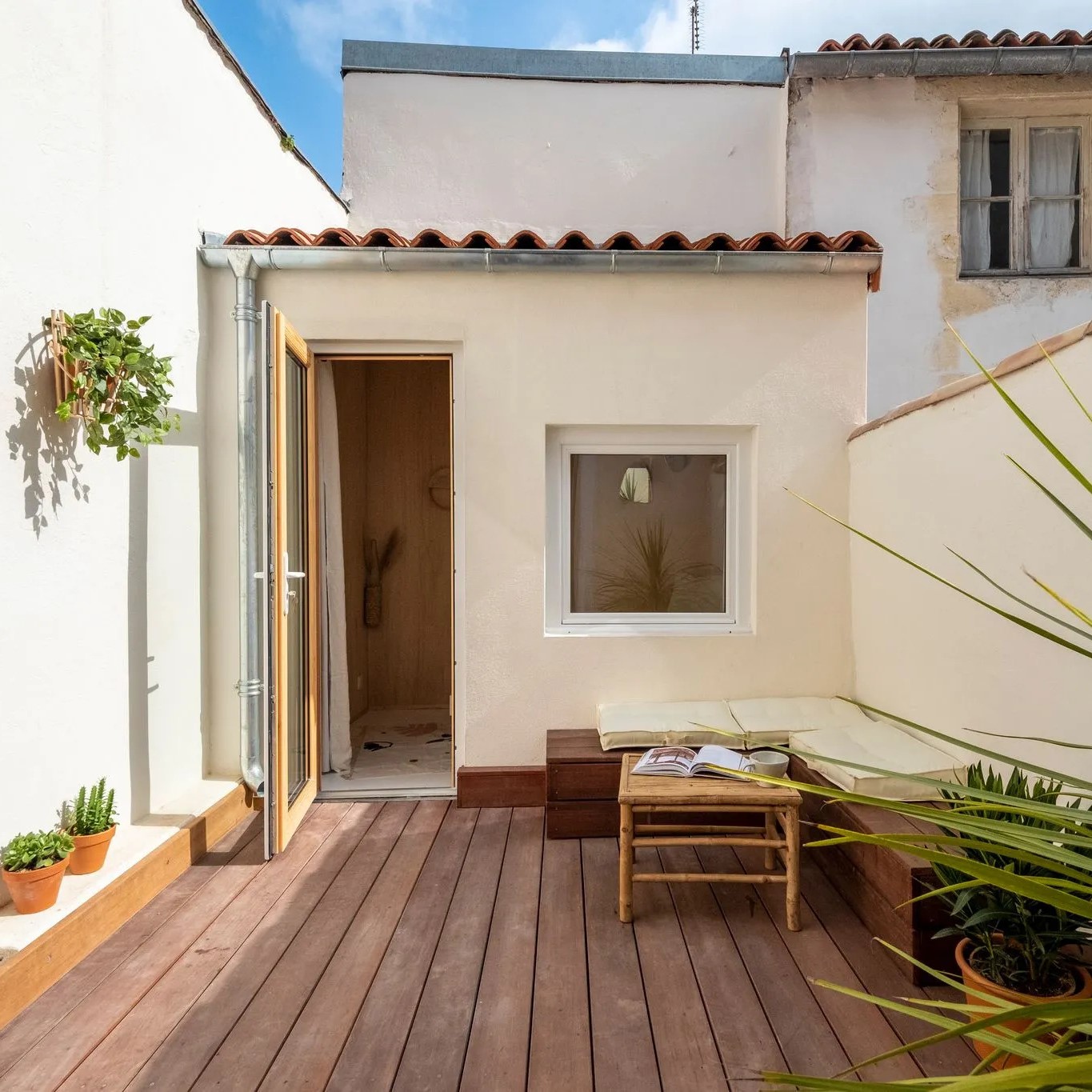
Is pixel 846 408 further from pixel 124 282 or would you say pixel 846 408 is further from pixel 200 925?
pixel 200 925

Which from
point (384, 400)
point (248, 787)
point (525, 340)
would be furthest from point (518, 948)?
point (384, 400)

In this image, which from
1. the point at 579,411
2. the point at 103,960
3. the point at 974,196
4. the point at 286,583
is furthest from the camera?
the point at 974,196

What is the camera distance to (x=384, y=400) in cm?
570

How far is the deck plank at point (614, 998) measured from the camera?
71.2 inches

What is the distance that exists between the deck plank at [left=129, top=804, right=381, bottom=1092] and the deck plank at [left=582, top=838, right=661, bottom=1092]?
98 centimetres

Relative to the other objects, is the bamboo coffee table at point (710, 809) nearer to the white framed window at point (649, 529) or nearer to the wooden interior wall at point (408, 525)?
the white framed window at point (649, 529)

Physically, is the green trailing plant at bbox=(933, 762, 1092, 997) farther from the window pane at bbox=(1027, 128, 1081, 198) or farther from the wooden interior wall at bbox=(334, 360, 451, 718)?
the window pane at bbox=(1027, 128, 1081, 198)

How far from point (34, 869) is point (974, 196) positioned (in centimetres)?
621

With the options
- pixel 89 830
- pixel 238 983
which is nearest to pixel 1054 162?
pixel 238 983

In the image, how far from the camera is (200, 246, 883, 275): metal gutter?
3.39 meters

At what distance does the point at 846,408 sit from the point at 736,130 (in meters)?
3.03

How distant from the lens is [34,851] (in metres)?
2.20

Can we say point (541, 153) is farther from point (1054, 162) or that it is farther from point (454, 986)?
point (454, 986)

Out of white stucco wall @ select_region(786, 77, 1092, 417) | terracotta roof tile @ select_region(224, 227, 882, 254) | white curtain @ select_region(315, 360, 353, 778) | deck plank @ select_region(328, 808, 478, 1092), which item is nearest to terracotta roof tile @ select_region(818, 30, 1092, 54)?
white stucco wall @ select_region(786, 77, 1092, 417)
